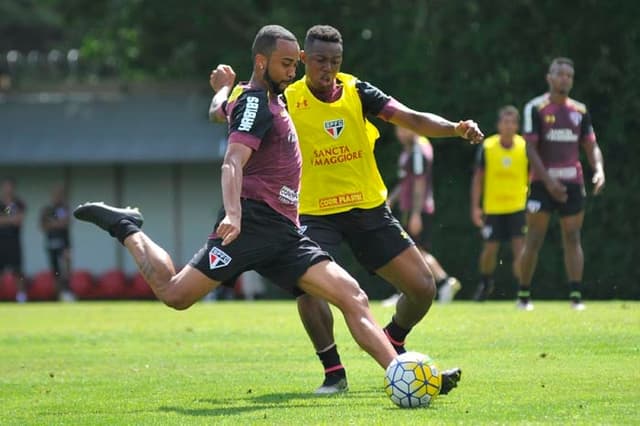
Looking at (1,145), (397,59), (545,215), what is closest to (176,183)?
(1,145)

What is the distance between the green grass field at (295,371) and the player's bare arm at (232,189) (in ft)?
3.64

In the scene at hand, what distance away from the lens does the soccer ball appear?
8359 millimetres

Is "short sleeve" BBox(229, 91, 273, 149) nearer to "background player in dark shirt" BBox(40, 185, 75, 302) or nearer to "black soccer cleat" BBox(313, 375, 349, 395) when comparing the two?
"black soccer cleat" BBox(313, 375, 349, 395)

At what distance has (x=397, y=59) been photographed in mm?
26891

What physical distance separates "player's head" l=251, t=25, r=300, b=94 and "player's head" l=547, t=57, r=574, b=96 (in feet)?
23.4

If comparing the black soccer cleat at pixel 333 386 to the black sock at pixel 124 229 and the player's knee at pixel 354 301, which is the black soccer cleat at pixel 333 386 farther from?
the black sock at pixel 124 229

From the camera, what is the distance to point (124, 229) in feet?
30.6

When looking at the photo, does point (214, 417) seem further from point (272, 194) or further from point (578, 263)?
point (578, 263)

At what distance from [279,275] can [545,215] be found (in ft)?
24.0

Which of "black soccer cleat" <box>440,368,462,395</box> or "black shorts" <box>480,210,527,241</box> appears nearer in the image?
"black soccer cleat" <box>440,368,462,395</box>

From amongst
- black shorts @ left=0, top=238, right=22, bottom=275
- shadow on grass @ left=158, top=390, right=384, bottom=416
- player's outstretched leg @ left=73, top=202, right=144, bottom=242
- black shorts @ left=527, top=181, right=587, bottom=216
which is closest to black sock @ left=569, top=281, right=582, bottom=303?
black shorts @ left=527, top=181, right=587, bottom=216

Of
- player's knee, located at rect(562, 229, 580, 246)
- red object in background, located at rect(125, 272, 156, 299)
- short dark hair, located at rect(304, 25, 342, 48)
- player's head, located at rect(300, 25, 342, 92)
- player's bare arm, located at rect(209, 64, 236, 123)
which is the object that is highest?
short dark hair, located at rect(304, 25, 342, 48)

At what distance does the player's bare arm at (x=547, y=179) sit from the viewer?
15.3 meters

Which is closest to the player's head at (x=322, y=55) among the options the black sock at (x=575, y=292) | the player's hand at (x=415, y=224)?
the black sock at (x=575, y=292)
